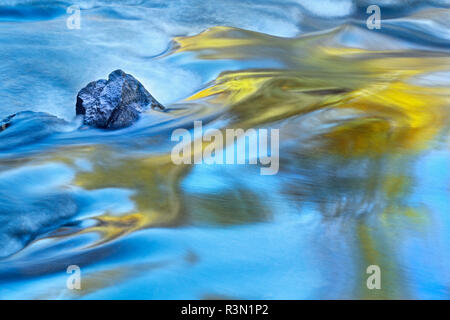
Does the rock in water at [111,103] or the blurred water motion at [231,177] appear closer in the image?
the blurred water motion at [231,177]

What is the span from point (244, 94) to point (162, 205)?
1087 millimetres

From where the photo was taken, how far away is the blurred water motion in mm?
1543

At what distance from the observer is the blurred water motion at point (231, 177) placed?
5.06 ft

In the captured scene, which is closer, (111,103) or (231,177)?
(231,177)

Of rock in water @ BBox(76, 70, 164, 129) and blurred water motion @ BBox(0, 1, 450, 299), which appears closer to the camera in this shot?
blurred water motion @ BBox(0, 1, 450, 299)

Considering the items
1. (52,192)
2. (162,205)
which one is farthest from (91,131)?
(162,205)

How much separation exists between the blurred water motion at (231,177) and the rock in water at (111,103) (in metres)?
0.07

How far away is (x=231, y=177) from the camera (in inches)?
80.9

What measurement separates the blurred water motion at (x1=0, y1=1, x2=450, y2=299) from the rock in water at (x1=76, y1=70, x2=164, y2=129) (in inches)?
2.9

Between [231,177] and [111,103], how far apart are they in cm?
80

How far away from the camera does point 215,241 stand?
66.2 inches

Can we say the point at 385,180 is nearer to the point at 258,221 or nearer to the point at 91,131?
the point at 258,221

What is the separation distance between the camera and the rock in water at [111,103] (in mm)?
2555

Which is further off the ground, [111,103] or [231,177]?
[111,103]
